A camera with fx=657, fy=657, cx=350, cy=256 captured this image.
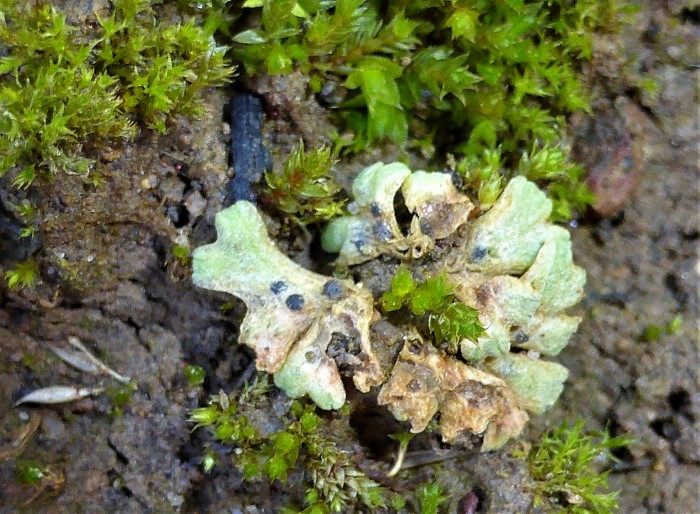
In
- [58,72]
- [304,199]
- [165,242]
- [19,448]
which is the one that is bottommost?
[19,448]

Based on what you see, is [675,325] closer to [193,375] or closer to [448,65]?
[448,65]

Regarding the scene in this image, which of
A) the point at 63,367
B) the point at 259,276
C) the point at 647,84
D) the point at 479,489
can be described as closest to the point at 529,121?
the point at 647,84

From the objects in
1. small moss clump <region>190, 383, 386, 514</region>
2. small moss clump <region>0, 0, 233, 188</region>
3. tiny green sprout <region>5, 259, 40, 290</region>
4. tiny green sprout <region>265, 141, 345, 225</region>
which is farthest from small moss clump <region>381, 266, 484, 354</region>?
tiny green sprout <region>5, 259, 40, 290</region>

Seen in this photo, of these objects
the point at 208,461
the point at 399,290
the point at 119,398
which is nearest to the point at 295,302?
the point at 399,290

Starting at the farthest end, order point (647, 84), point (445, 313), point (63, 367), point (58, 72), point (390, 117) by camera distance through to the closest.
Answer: point (647, 84), point (390, 117), point (63, 367), point (445, 313), point (58, 72)

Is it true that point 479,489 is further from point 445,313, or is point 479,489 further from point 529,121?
point 529,121

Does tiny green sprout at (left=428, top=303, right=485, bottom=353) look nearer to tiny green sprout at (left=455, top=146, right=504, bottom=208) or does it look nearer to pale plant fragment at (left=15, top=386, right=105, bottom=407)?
tiny green sprout at (left=455, top=146, right=504, bottom=208)

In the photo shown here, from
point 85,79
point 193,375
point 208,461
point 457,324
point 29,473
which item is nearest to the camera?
point 85,79

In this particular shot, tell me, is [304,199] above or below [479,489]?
above
